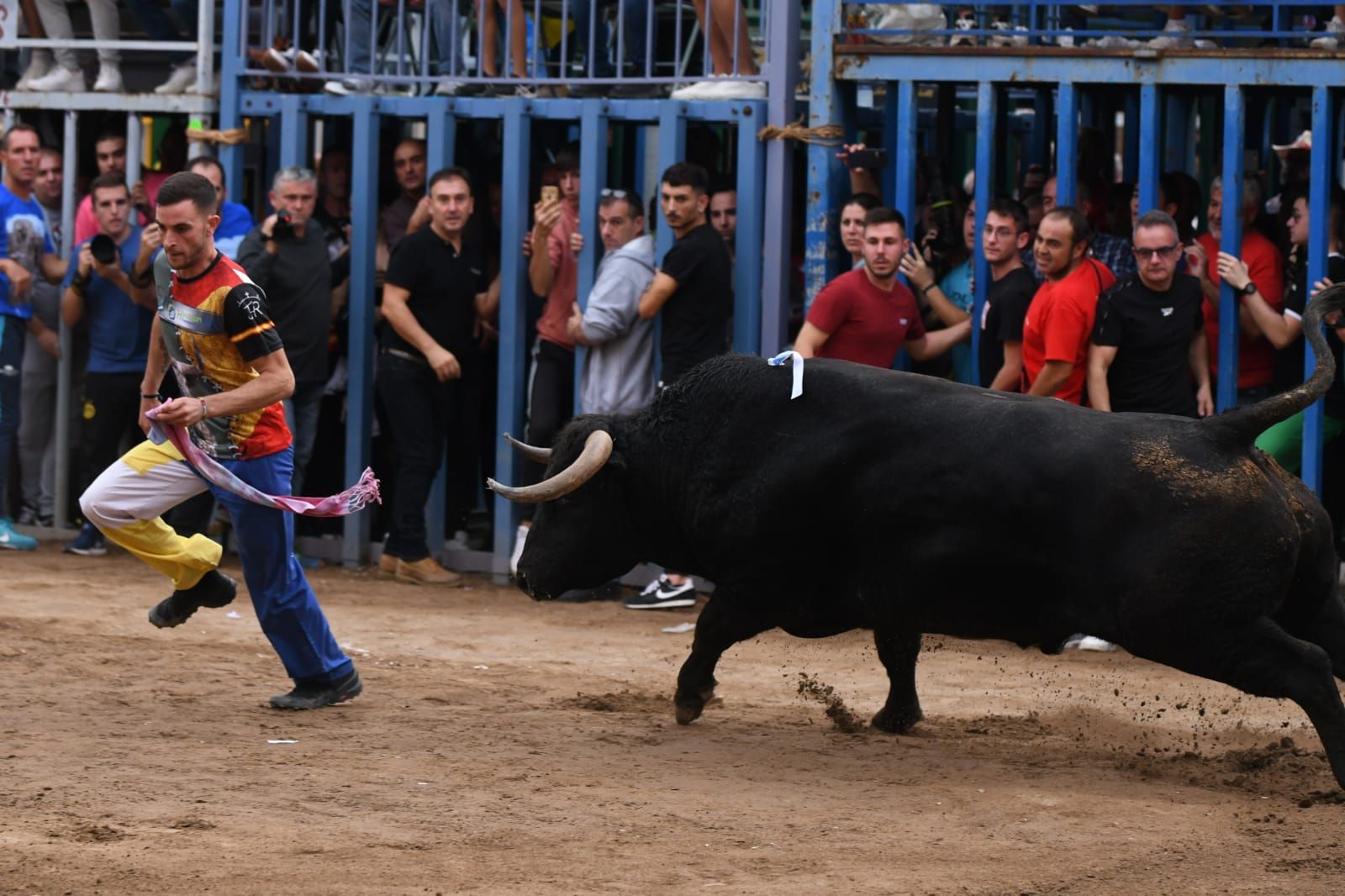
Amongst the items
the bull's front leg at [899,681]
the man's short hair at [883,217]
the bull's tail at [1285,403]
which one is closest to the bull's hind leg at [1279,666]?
the bull's tail at [1285,403]

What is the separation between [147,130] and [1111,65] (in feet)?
22.5

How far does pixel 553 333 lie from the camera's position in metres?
11.1

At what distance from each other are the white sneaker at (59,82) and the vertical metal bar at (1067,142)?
6.04m

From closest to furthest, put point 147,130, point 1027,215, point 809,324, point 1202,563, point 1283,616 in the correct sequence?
point 1202,563 → point 1283,616 → point 809,324 → point 1027,215 → point 147,130

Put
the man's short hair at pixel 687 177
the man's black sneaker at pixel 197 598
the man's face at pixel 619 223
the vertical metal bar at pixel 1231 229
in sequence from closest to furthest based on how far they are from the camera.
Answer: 1. the man's black sneaker at pixel 197 598
2. the vertical metal bar at pixel 1231 229
3. the man's short hair at pixel 687 177
4. the man's face at pixel 619 223

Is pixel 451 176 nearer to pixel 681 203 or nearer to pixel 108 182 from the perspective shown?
pixel 681 203

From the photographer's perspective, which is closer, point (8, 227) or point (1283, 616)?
point (1283, 616)

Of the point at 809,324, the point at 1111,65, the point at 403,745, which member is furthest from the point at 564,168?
the point at 403,745

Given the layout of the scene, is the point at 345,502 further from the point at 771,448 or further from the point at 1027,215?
the point at 1027,215

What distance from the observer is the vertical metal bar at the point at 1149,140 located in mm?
9922

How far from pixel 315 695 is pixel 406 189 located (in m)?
4.74

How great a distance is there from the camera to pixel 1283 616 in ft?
22.2

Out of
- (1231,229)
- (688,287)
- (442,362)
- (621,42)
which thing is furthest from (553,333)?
(1231,229)

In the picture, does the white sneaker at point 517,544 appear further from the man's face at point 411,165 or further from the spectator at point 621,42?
the spectator at point 621,42
